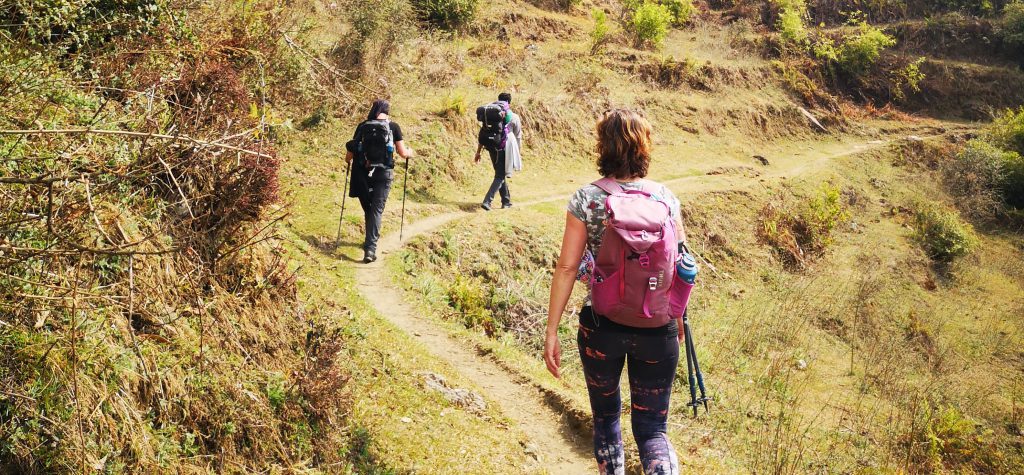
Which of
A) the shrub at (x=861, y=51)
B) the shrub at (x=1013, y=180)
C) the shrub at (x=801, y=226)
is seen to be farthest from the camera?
the shrub at (x=861, y=51)

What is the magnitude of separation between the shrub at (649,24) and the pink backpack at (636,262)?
1050 inches

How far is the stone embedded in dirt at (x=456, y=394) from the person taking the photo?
601 cm

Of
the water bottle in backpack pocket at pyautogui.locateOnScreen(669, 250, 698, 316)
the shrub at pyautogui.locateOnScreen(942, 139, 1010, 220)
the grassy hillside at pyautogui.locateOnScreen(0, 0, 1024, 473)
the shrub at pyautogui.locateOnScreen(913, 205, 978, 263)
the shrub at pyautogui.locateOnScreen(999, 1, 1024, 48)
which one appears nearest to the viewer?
the water bottle in backpack pocket at pyautogui.locateOnScreen(669, 250, 698, 316)

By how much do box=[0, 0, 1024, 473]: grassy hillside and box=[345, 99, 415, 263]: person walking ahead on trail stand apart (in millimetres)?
663

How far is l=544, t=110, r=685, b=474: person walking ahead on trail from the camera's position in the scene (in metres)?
3.47

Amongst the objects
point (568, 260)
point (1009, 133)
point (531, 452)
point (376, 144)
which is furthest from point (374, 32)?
point (1009, 133)

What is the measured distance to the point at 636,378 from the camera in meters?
3.71

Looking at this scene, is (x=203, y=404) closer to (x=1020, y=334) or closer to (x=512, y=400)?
(x=512, y=400)

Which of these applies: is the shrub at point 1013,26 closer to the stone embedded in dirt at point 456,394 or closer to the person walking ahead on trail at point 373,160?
the person walking ahead on trail at point 373,160

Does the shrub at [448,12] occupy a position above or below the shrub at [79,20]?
below

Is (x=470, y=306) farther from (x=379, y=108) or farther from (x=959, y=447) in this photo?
(x=959, y=447)

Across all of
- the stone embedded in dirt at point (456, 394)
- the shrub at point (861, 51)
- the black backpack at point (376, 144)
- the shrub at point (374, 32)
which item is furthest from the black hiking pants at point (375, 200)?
the shrub at point (861, 51)

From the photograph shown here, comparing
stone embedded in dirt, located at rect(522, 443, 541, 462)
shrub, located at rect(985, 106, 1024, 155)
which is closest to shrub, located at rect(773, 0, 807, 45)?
shrub, located at rect(985, 106, 1024, 155)

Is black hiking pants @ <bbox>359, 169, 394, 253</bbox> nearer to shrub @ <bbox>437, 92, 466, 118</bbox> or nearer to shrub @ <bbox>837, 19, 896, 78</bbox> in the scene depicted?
shrub @ <bbox>437, 92, 466, 118</bbox>
